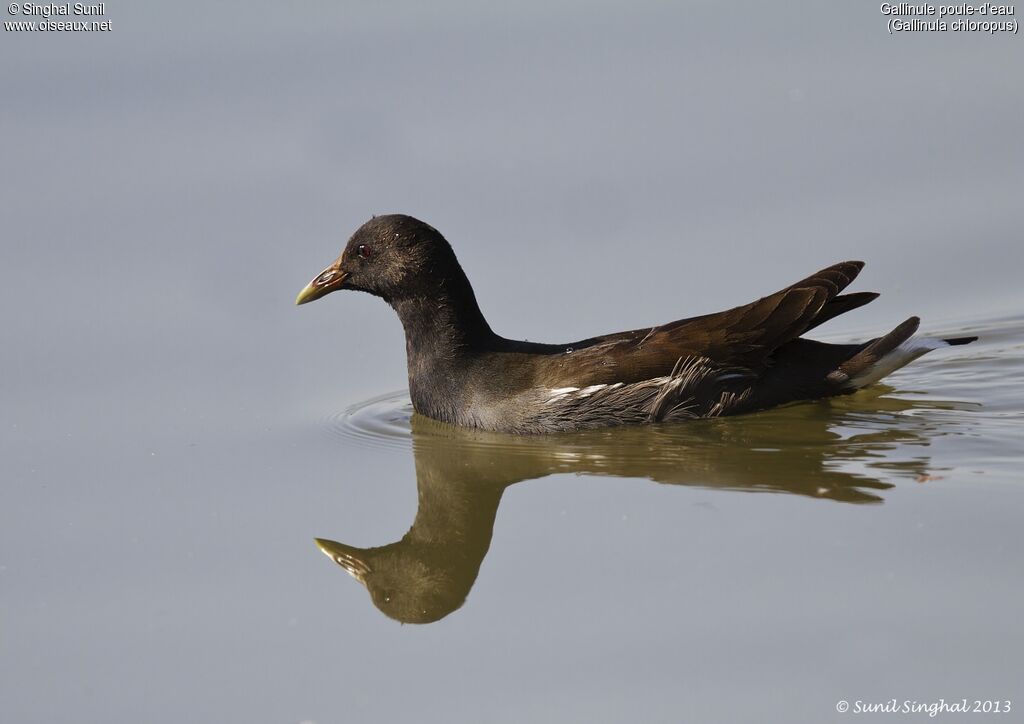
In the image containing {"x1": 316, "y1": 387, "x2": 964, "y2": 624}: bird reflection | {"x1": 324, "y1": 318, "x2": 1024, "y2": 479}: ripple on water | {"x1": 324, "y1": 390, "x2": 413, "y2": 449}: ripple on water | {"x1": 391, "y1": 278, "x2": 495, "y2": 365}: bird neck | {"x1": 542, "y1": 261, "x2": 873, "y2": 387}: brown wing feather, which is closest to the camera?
{"x1": 316, "y1": 387, "x2": 964, "y2": 624}: bird reflection

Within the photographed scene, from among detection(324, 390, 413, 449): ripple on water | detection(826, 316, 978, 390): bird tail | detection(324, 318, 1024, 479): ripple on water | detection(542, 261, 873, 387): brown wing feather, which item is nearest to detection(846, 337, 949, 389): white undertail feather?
detection(826, 316, 978, 390): bird tail

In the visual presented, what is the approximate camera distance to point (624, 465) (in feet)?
26.5

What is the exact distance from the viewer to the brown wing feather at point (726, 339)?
8.66 meters

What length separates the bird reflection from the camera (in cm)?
693

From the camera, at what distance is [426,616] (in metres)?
6.41

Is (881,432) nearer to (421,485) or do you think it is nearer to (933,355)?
(933,355)

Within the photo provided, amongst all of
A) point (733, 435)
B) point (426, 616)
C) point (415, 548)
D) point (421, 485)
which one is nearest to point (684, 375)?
point (733, 435)

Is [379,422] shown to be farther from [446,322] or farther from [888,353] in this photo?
[888,353]

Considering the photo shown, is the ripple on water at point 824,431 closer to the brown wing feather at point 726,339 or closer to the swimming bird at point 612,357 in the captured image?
the swimming bird at point 612,357

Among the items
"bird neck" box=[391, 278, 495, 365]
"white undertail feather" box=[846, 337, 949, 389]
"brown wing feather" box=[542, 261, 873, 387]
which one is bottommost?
"white undertail feather" box=[846, 337, 949, 389]

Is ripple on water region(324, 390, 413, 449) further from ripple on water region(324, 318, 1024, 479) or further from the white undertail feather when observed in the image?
the white undertail feather

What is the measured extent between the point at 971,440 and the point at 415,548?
3183 mm

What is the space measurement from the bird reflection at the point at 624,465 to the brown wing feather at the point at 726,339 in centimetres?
36

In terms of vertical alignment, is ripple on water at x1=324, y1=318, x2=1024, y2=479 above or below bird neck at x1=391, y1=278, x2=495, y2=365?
below
